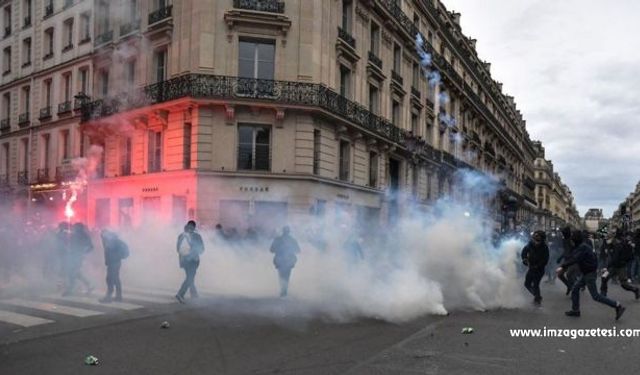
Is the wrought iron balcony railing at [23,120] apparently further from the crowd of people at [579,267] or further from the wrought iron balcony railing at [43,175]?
the crowd of people at [579,267]

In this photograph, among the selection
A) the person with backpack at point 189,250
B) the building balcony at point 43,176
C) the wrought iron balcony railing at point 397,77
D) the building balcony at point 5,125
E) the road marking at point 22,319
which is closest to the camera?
the road marking at point 22,319

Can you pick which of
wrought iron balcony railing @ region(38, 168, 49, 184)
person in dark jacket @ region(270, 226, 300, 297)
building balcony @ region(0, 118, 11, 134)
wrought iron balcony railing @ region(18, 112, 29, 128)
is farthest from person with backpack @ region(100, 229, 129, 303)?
building balcony @ region(0, 118, 11, 134)

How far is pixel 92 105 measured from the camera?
24.5 m

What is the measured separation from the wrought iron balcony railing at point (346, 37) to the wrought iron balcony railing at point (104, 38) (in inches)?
390

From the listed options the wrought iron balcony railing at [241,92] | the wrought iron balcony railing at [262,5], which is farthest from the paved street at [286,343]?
the wrought iron balcony railing at [262,5]

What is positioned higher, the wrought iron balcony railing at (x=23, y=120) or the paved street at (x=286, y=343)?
the wrought iron balcony railing at (x=23, y=120)

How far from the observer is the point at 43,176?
2742cm

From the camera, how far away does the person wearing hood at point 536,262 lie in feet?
36.2

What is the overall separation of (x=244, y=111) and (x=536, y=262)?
39.7 ft

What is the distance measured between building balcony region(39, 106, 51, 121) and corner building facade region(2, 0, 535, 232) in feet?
13.5

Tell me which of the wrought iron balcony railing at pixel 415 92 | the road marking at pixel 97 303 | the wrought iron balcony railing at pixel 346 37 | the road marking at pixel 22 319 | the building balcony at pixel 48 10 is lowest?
the road marking at pixel 97 303

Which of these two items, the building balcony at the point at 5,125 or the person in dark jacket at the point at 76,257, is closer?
the person in dark jacket at the point at 76,257

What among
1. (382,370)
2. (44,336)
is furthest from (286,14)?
(382,370)

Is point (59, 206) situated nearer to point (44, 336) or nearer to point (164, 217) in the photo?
point (164, 217)
